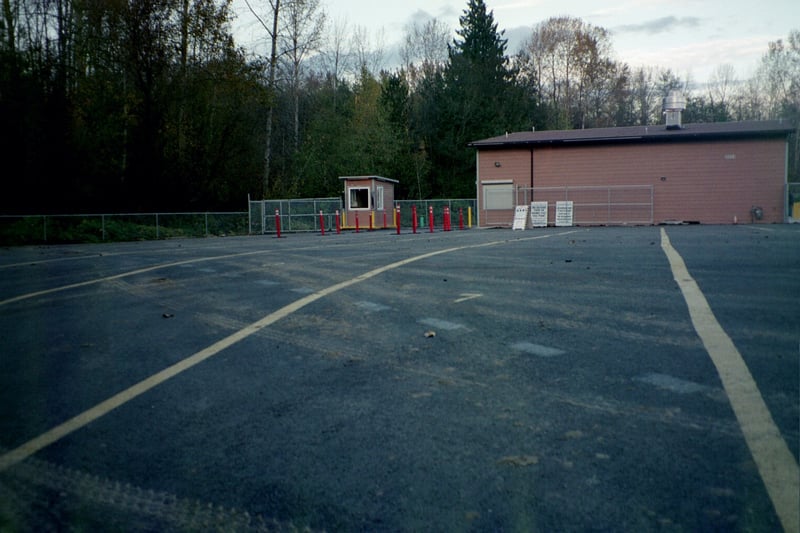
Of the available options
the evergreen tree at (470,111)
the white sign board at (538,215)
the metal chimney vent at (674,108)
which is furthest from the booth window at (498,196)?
the evergreen tree at (470,111)

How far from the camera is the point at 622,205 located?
111 feet

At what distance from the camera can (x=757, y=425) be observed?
3.35 m

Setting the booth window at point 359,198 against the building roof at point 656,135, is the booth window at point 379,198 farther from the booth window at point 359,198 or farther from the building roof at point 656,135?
the building roof at point 656,135

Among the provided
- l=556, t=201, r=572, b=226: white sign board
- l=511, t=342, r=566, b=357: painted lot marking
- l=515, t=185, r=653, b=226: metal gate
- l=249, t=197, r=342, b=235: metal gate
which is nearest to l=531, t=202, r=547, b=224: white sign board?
l=556, t=201, r=572, b=226: white sign board

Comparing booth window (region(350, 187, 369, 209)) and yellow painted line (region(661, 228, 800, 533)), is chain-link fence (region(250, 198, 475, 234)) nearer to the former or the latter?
booth window (region(350, 187, 369, 209))

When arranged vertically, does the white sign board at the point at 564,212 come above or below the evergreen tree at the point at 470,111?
below

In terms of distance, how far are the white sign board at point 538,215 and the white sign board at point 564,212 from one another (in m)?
0.81

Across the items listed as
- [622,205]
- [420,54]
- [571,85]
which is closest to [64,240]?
[622,205]

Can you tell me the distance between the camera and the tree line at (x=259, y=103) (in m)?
29.5

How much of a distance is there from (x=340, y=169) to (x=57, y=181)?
849 inches

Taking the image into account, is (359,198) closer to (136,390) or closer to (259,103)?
(259,103)

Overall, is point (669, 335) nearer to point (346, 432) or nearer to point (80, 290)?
point (346, 432)

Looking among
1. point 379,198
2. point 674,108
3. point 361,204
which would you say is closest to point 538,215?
point 674,108

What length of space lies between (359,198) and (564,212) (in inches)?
483
